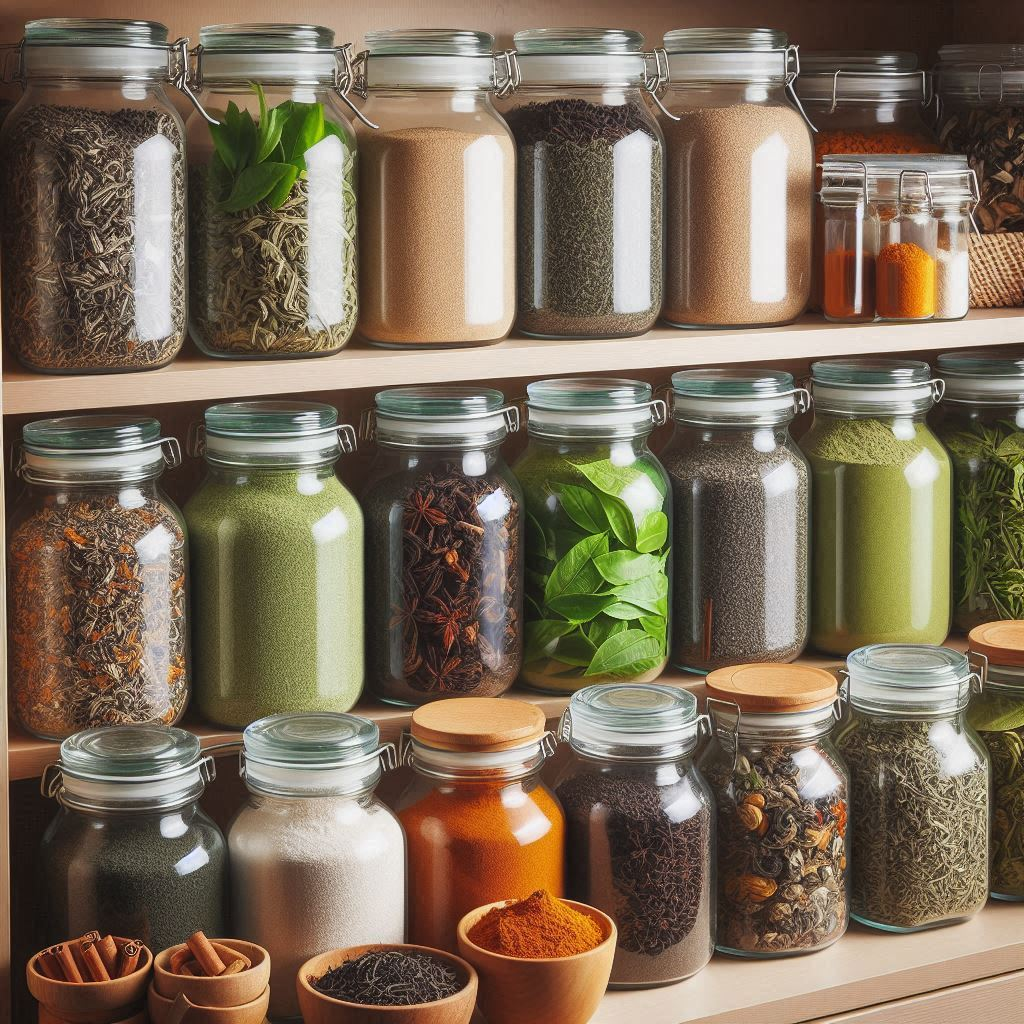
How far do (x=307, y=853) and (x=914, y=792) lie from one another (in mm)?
554

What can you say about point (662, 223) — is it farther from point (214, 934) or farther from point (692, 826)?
point (214, 934)

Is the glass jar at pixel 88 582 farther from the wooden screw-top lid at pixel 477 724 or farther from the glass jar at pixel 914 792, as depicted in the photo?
the glass jar at pixel 914 792

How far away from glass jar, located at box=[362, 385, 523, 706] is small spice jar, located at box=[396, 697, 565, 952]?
73 mm

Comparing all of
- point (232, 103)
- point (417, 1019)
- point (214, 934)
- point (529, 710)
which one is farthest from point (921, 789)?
point (232, 103)

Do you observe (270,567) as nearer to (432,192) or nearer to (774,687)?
(432,192)

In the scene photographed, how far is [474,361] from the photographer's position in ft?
4.46

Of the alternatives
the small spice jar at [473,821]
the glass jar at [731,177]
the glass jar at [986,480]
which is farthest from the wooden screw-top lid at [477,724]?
the glass jar at [986,480]

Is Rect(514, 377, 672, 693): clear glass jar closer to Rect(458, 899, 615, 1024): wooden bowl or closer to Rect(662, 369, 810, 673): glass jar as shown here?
Rect(662, 369, 810, 673): glass jar

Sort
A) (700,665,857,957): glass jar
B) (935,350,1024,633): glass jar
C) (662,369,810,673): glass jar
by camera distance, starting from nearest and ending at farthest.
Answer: (700,665,857,957): glass jar < (662,369,810,673): glass jar < (935,350,1024,633): glass jar

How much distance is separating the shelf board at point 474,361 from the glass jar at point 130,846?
0.27m

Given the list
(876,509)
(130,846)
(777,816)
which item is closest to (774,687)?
(777,816)

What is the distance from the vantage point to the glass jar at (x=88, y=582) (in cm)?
127

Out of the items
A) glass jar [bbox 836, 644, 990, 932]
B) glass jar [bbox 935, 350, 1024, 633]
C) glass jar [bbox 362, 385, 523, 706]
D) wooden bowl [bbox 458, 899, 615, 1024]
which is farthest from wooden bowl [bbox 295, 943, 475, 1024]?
glass jar [bbox 935, 350, 1024, 633]

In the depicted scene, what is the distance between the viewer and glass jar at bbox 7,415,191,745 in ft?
4.18
